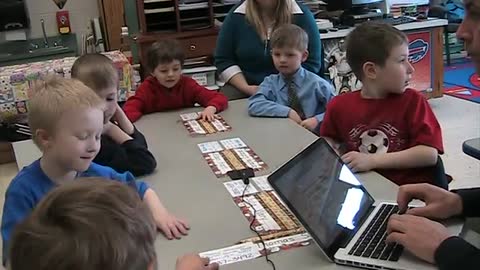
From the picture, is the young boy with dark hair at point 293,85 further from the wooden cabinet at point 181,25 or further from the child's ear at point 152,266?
the child's ear at point 152,266

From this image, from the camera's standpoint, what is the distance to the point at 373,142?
193cm

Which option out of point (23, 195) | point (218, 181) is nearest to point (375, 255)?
point (218, 181)

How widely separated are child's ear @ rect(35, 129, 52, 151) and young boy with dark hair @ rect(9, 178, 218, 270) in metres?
0.66

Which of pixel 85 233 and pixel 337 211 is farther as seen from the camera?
pixel 337 211

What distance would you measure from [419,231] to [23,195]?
0.92m

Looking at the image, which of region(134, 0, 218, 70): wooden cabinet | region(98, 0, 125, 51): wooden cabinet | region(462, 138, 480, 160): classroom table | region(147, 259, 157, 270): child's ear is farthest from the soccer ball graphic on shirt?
region(98, 0, 125, 51): wooden cabinet

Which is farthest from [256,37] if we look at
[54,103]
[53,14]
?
[53,14]

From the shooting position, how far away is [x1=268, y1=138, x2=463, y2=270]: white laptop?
129cm

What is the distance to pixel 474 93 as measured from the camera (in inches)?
205

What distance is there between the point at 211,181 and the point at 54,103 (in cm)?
54

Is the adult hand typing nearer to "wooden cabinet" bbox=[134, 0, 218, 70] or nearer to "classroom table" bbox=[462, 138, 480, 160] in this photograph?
"classroom table" bbox=[462, 138, 480, 160]

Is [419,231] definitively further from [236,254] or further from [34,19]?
[34,19]

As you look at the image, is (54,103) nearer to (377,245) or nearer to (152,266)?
(152,266)

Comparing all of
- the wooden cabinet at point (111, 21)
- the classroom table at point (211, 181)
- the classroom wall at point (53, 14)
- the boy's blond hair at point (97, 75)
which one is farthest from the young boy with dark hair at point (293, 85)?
the classroom wall at point (53, 14)
